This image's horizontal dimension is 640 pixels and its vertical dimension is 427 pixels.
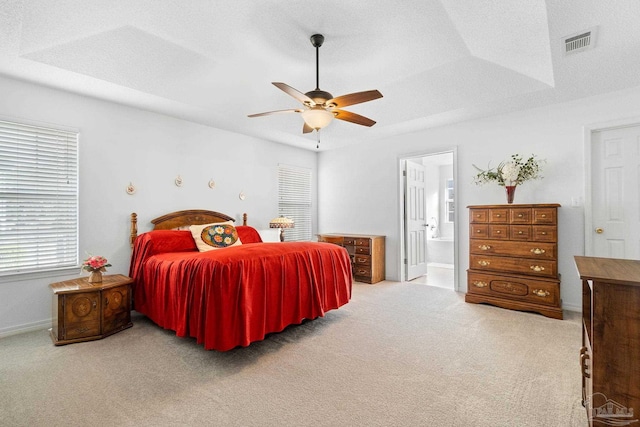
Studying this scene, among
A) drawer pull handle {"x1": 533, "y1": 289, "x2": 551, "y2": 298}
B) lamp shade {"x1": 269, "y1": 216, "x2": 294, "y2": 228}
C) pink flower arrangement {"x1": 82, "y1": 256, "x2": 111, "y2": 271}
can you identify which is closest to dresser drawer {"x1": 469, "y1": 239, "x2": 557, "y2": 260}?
drawer pull handle {"x1": 533, "y1": 289, "x2": 551, "y2": 298}

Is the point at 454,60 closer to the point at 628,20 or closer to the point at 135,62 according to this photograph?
the point at 628,20

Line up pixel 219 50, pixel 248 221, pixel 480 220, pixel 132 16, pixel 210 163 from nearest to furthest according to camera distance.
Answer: pixel 132 16 < pixel 219 50 < pixel 480 220 < pixel 210 163 < pixel 248 221

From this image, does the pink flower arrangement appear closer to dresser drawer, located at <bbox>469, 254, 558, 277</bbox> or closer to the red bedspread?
the red bedspread

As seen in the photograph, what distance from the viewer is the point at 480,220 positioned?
157 inches

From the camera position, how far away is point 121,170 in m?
3.79

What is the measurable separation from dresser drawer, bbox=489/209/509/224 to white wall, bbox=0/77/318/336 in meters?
3.68

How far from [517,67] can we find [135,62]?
12.8 ft

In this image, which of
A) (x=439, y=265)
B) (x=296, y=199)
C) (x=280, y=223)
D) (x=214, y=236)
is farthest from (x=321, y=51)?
(x=439, y=265)

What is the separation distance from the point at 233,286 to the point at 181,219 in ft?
7.39

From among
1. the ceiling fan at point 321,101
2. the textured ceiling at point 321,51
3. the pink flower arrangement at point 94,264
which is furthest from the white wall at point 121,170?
the ceiling fan at point 321,101

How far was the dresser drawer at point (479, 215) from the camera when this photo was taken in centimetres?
395

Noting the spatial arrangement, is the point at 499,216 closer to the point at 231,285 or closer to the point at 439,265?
the point at 231,285

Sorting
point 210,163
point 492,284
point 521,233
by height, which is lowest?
point 492,284

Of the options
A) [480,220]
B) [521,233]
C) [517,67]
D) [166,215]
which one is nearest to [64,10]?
[166,215]
